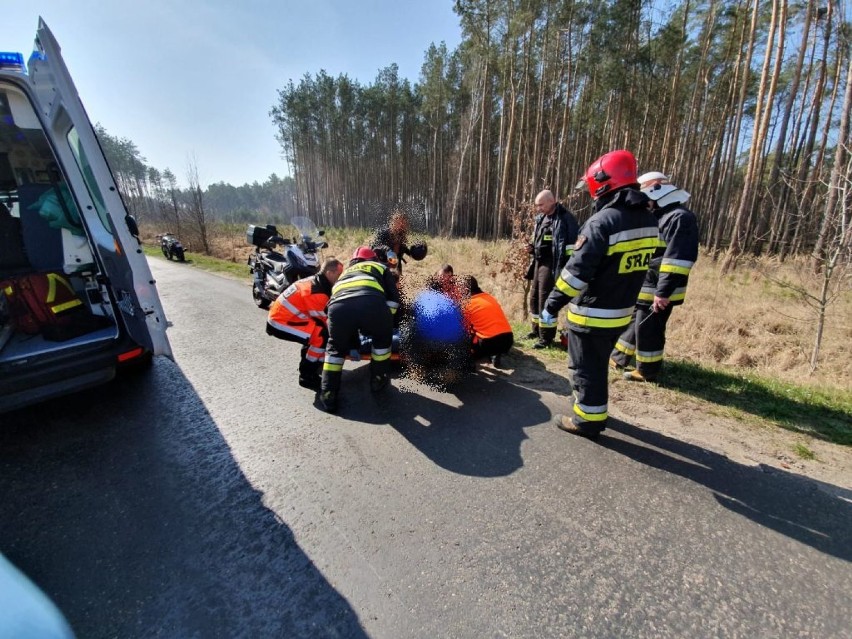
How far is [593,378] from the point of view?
8.96ft

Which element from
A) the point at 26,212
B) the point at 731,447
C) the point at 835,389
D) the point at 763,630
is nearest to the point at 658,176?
the point at 731,447

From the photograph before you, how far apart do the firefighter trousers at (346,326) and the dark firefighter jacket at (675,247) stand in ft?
8.51

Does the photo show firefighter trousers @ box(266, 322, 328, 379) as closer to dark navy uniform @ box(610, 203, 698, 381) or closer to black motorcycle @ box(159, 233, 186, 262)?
dark navy uniform @ box(610, 203, 698, 381)

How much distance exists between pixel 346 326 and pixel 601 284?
2055mm

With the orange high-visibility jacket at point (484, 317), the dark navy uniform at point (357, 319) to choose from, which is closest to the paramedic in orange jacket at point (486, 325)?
the orange high-visibility jacket at point (484, 317)

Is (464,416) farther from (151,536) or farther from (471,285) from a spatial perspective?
(151,536)

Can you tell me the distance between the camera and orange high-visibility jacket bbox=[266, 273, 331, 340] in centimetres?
367

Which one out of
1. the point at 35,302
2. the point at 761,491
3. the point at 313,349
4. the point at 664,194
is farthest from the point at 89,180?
the point at 761,491

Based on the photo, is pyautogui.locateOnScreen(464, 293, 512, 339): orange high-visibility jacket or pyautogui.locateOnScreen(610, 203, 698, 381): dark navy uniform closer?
pyautogui.locateOnScreen(610, 203, 698, 381): dark navy uniform

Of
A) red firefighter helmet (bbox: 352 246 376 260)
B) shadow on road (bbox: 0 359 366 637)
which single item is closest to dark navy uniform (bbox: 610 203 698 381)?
red firefighter helmet (bbox: 352 246 376 260)

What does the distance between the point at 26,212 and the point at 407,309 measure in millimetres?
4439

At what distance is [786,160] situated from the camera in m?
21.7

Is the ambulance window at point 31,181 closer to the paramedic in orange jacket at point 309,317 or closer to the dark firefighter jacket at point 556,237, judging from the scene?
the paramedic in orange jacket at point 309,317

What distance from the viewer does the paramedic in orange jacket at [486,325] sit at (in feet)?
12.3
